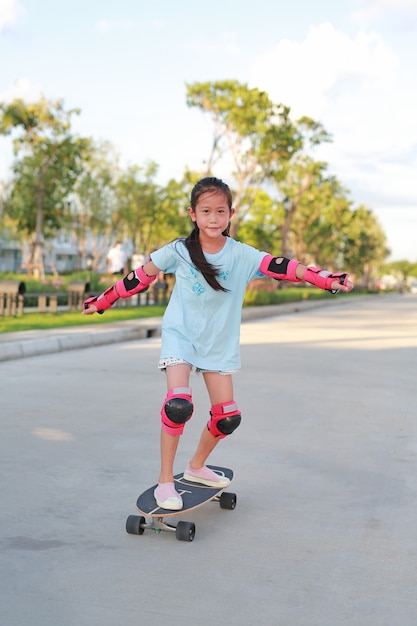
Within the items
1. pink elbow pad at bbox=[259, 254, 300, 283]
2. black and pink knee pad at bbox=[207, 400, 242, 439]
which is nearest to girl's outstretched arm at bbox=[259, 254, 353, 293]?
pink elbow pad at bbox=[259, 254, 300, 283]

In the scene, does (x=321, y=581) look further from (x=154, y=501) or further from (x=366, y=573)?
(x=154, y=501)

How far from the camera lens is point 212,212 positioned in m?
4.48

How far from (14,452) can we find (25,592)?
2728mm

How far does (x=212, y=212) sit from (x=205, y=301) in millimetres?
437

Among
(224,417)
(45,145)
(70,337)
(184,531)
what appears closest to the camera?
(184,531)

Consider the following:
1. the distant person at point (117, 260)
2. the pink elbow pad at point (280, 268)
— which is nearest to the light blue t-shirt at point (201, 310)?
the pink elbow pad at point (280, 268)

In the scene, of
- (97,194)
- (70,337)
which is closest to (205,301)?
(70,337)

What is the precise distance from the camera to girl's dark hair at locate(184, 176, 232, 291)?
14.7 ft

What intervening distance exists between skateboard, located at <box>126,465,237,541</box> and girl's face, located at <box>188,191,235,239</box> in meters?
1.30

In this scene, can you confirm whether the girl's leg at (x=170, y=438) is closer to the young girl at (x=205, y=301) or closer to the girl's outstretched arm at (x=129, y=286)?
the young girl at (x=205, y=301)

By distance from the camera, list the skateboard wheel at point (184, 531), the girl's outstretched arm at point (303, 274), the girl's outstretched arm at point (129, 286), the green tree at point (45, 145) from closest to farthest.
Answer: the skateboard wheel at point (184, 531) < the girl's outstretched arm at point (303, 274) < the girl's outstretched arm at point (129, 286) < the green tree at point (45, 145)

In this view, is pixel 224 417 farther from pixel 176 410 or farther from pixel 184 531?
pixel 184 531

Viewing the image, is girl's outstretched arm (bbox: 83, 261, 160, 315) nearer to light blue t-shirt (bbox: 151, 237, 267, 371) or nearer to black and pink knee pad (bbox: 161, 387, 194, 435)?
light blue t-shirt (bbox: 151, 237, 267, 371)

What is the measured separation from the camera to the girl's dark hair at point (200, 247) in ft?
14.7
